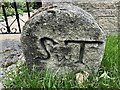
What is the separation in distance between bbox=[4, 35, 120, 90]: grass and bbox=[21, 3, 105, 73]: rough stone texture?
3.7 inches

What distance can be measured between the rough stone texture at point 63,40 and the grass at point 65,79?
10 cm

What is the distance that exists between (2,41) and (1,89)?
4.74 ft

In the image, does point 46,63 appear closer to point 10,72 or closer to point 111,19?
point 10,72

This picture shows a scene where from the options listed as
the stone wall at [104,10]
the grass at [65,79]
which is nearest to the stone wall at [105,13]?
the stone wall at [104,10]

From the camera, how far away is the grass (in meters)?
2.91

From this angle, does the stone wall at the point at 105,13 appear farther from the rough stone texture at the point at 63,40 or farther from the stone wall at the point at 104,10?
the rough stone texture at the point at 63,40

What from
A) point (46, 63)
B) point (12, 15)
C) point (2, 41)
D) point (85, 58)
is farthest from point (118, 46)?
point (12, 15)

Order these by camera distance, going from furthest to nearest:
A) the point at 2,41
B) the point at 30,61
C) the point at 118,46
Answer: the point at 2,41 < the point at 118,46 < the point at 30,61

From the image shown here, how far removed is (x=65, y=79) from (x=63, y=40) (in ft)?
1.23

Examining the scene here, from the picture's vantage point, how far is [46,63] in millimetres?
3074

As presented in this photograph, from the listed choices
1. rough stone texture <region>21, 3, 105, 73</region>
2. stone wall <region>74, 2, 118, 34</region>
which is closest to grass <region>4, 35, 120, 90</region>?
rough stone texture <region>21, 3, 105, 73</region>

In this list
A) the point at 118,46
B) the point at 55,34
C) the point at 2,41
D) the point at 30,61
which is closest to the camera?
the point at 55,34

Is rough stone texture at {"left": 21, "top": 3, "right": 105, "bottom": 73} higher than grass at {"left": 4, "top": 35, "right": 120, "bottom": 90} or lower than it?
higher

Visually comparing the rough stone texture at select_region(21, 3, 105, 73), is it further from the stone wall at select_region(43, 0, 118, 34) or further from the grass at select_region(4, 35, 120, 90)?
the stone wall at select_region(43, 0, 118, 34)
